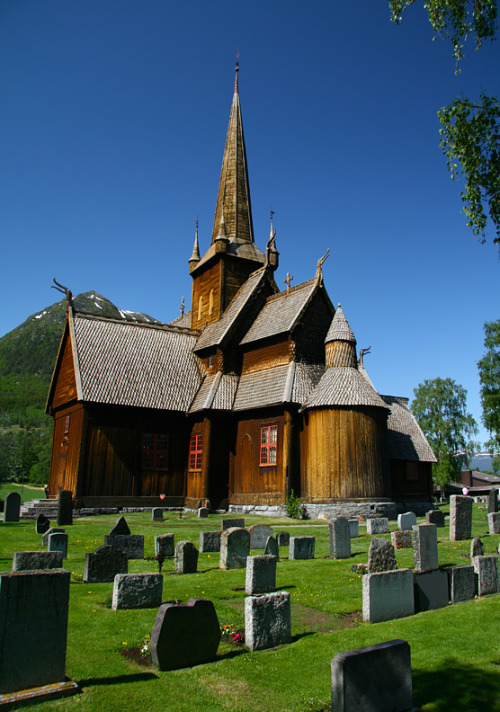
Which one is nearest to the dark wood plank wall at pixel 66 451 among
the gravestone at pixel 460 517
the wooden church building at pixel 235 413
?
the wooden church building at pixel 235 413

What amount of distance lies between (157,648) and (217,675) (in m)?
0.75

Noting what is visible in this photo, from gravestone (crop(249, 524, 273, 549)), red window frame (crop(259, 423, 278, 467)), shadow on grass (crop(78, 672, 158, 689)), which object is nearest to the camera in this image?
shadow on grass (crop(78, 672, 158, 689))

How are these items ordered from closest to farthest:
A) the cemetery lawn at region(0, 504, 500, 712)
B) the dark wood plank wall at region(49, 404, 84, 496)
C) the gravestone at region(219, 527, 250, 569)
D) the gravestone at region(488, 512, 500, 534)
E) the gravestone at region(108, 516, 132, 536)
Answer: the cemetery lawn at region(0, 504, 500, 712), the gravestone at region(219, 527, 250, 569), the gravestone at region(108, 516, 132, 536), the gravestone at region(488, 512, 500, 534), the dark wood plank wall at region(49, 404, 84, 496)

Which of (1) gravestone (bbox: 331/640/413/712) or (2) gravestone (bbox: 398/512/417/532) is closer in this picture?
(1) gravestone (bbox: 331/640/413/712)

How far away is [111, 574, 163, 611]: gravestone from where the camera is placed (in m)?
8.33

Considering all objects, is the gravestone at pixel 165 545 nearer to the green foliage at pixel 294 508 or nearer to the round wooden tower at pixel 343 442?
the green foliage at pixel 294 508

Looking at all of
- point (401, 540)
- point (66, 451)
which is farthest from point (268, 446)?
point (401, 540)

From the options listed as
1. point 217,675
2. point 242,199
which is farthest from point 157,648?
point 242,199

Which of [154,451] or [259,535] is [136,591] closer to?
[259,535]

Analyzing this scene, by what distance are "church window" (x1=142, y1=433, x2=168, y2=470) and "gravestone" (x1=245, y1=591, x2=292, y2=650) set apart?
21.1 m

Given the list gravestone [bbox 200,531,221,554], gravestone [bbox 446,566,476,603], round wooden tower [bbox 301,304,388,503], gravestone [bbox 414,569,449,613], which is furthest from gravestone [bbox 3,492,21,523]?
gravestone [bbox 446,566,476,603]

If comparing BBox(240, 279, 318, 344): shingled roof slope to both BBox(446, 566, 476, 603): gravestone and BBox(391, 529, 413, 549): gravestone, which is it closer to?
BBox(391, 529, 413, 549): gravestone

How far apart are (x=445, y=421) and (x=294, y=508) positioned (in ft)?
108

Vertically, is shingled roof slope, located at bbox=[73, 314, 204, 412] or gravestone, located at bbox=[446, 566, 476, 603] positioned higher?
shingled roof slope, located at bbox=[73, 314, 204, 412]
